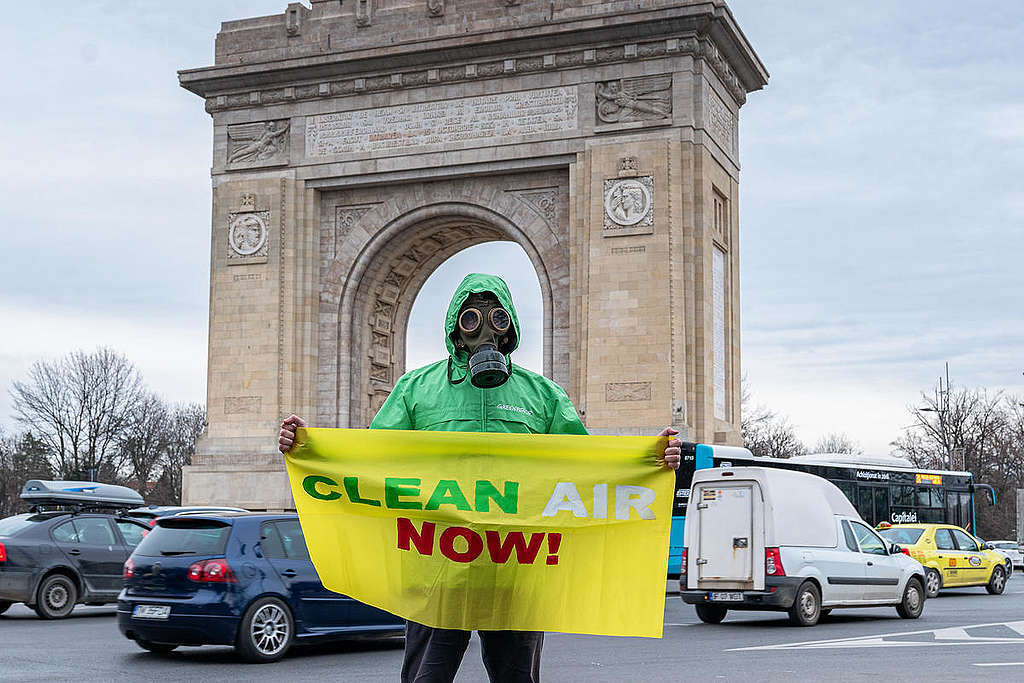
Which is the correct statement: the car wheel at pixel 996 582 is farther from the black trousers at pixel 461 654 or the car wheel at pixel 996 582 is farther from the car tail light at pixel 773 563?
the black trousers at pixel 461 654

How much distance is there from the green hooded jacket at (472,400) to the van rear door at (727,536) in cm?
1225

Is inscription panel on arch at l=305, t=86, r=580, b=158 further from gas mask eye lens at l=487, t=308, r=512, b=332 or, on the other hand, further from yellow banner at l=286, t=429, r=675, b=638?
gas mask eye lens at l=487, t=308, r=512, b=332

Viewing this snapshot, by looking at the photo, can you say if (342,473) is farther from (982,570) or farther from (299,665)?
(982,570)

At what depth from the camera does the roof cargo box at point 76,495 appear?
21406mm

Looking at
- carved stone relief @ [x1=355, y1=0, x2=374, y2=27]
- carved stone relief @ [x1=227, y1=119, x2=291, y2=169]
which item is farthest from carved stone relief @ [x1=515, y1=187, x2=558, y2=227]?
carved stone relief @ [x1=227, y1=119, x2=291, y2=169]

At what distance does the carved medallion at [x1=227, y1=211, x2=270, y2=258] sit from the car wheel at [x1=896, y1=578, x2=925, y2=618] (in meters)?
22.2

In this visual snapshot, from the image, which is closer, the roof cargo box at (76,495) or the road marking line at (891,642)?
the road marking line at (891,642)

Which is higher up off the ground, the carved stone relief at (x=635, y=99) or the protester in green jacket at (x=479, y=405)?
the carved stone relief at (x=635, y=99)

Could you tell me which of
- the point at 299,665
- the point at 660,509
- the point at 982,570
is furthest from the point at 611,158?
the point at 660,509

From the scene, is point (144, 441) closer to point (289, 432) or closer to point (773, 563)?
point (773, 563)

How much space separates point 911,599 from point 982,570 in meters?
8.49

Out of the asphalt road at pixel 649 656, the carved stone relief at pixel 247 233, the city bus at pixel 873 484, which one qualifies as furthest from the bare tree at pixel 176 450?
the asphalt road at pixel 649 656

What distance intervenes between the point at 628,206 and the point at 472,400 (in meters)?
27.6

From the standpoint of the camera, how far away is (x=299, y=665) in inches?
469
